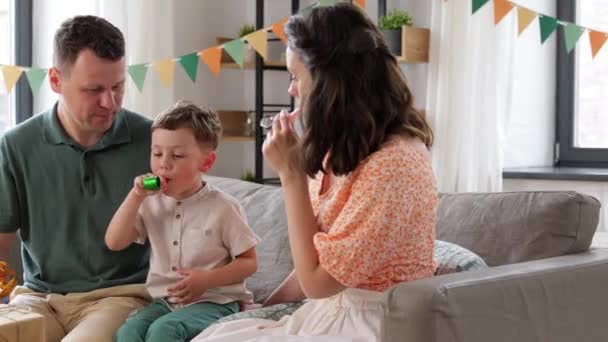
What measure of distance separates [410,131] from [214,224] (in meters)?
0.57

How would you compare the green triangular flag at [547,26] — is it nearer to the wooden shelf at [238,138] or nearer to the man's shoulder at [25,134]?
the wooden shelf at [238,138]

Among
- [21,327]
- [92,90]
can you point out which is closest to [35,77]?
[92,90]

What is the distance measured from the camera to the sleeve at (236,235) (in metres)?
2.16

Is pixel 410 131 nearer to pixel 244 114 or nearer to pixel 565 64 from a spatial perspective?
pixel 565 64

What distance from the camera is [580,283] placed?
1.85m

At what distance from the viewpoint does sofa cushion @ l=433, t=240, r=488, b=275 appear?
1962 millimetres

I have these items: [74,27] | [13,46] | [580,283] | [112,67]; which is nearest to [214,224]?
[112,67]

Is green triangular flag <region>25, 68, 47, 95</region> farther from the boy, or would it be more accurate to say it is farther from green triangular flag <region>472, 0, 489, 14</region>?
green triangular flag <region>472, 0, 489, 14</region>

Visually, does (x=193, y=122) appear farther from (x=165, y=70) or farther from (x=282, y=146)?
(x=165, y=70)

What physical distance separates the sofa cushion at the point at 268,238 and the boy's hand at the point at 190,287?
1.19 ft

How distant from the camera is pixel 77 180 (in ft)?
7.50

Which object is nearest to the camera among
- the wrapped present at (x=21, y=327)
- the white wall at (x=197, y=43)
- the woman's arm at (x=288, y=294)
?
the wrapped present at (x=21, y=327)

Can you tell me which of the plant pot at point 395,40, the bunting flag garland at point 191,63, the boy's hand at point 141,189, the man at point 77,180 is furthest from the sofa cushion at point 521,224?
the plant pot at point 395,40

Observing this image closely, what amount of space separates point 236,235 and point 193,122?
0.89 feet
